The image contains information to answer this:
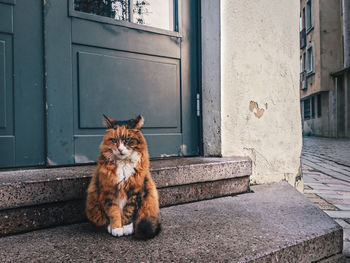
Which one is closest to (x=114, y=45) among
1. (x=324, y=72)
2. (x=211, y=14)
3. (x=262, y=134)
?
(x=211, y=14)

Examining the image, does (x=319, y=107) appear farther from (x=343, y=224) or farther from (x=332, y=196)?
(x=343, y=224)

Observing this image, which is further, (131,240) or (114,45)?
(114,45)

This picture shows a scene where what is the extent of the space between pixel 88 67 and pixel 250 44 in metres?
1.52

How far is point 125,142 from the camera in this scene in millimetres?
1270

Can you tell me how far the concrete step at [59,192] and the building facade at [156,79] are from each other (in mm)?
472

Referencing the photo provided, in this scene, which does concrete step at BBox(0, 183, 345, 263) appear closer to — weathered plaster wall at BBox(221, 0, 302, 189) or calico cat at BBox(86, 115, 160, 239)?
calico cat at BBox(86, 115, 160, 239)

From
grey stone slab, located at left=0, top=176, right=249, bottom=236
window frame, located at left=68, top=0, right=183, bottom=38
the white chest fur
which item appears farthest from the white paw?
window frame, located at left=68, top=0, right=183, bottom=38

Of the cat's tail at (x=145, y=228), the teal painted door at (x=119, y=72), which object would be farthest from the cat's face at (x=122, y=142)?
the teal painted door at (x=119, y=72)

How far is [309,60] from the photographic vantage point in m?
17.2

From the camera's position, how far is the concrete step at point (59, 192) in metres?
1.40

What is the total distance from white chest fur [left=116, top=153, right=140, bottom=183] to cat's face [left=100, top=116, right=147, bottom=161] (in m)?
0.01

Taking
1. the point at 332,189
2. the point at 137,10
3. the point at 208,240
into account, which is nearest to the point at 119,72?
the point at 137,10

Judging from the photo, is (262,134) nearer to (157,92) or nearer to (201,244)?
(157,92)

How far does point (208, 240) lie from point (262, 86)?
5.91ft
